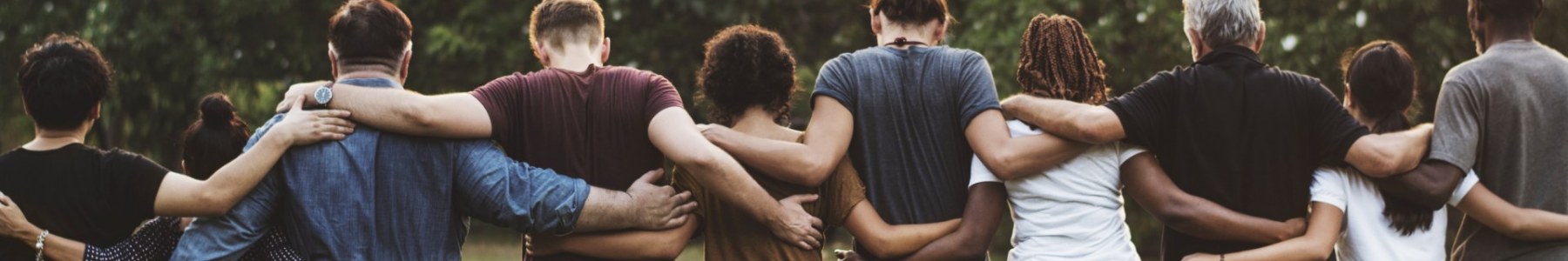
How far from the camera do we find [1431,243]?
16.6ft

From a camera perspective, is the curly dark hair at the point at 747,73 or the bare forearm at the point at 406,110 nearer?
the bare forearm at the point at 406,110

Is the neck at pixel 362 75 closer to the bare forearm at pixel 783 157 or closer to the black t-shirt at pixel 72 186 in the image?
the black t-shirt at pixel 72 186

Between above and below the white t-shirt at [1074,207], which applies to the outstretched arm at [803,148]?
above

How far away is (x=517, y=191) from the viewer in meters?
4.82

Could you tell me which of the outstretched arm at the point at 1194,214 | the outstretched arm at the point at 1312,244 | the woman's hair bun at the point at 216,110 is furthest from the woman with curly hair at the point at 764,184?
the woman's hair bun at the point at 216,110

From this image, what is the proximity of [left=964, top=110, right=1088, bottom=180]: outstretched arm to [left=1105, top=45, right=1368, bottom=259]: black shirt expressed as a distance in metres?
0.22

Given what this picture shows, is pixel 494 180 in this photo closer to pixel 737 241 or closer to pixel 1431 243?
pixel 737 241

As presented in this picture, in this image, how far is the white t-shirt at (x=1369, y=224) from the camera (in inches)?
195

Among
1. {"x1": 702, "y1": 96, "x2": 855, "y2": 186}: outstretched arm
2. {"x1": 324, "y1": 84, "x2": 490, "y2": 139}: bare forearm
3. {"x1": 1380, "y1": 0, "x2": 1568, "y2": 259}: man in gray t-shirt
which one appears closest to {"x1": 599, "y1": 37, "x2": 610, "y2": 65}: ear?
{"x1": 702, "y1": 96, "x2": 855, "y2": 186}: outstretched arm

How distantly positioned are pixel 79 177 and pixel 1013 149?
2.98 m

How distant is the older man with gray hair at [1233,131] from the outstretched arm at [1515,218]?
360mm

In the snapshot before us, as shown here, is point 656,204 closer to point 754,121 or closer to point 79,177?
point 754,121

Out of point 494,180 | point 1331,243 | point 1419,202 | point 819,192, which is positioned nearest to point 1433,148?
point 1419,202

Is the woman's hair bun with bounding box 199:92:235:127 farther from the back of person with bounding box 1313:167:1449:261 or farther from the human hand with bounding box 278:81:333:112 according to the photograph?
the back of person with bounding box 1313:167:1449:261
